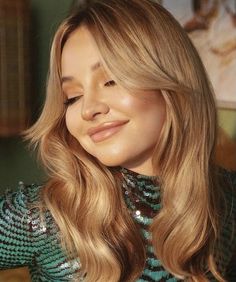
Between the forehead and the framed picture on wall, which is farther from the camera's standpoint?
the framed picture on wall

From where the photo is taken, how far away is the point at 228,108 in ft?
4.79

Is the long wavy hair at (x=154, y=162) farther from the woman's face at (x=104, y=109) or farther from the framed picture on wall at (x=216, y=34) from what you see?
the framed picture on wall at (x=216, y=34)

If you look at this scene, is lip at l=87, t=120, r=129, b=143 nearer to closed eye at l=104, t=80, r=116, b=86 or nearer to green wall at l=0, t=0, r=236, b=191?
closed eye at l=104, t=80, r=116, b=86

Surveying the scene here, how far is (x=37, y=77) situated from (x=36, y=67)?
0.03 m

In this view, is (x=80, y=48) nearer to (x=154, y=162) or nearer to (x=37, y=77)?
(x=154, y=162)

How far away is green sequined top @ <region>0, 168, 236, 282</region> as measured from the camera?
0.77 m

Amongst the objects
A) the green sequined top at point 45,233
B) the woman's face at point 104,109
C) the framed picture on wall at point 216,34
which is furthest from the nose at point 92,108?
the framed picture on wall at point 216,34

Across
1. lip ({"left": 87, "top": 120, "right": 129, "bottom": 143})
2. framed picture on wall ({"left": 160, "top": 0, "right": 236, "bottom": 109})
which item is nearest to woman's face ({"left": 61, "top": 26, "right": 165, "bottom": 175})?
lip ({"left": 87, "top": 120, "right": 129, "bottom": 143})

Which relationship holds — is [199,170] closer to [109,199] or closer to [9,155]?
[109,199]

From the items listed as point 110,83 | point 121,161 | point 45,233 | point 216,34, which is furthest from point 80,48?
point 216,34

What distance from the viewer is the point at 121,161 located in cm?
76

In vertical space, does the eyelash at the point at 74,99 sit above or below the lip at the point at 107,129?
above

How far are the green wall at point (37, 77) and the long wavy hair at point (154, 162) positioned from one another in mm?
672

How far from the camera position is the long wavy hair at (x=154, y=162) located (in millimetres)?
759
